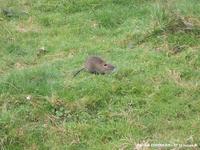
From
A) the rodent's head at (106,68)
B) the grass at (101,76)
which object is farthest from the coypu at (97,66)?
the grass at (101,76)

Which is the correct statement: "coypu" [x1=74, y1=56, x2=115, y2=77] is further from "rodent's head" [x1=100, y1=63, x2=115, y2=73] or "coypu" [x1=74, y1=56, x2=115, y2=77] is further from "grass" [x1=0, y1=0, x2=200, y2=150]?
"grass" [x1=0, y1=0, x2=200, y2=150]

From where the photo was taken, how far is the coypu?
21.4 feet

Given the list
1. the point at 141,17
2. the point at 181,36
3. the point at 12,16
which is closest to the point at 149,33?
the point at 181,36

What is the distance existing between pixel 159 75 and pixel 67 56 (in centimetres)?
161

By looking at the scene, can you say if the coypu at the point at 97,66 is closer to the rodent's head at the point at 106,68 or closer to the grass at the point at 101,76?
the rodent's head at the point at 106,68

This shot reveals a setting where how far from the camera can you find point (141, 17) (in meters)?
8.61

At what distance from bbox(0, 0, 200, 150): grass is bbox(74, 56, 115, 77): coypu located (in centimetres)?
12

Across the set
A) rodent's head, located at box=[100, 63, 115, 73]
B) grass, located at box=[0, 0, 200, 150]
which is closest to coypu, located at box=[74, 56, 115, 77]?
rodent's head, located at box=[100, 63, 115, 73]

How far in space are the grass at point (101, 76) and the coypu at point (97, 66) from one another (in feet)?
0.38

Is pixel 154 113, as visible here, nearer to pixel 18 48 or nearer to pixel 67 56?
pixel 67 56

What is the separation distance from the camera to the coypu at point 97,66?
654cm

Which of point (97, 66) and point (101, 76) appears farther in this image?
point (97, 66)

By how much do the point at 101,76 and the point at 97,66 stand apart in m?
0.18

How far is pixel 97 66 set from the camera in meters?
6.55
